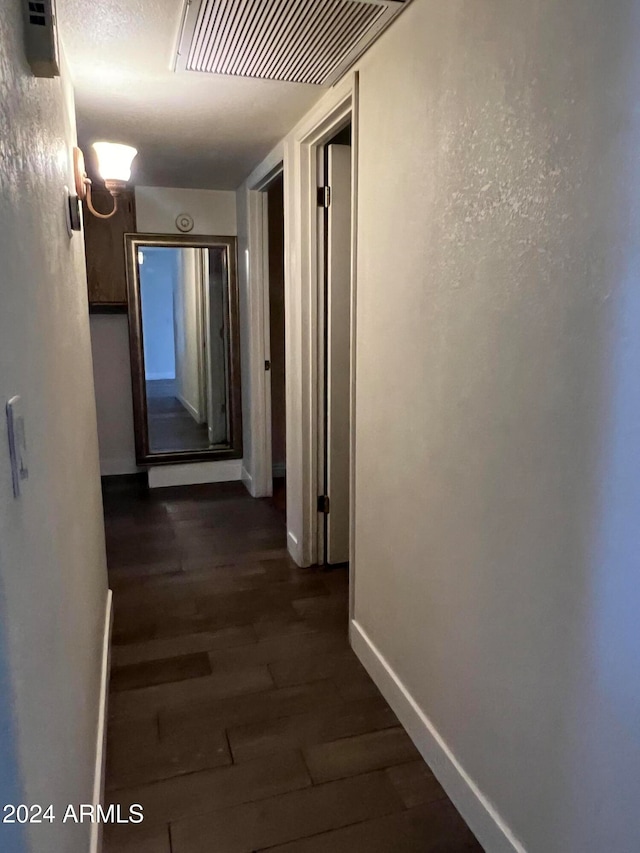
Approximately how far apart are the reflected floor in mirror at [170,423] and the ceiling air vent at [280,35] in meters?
A: 2.71

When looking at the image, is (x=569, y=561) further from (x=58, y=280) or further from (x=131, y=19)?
(x=131, y=19)

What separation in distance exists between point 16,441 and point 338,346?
7.42ft

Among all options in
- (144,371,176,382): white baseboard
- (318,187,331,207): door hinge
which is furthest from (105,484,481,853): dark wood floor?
(318,187,331,207): door hinge

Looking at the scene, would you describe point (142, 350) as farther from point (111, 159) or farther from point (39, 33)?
point (39, 33)

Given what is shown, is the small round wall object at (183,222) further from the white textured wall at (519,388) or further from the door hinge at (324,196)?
the white textured wall at (519,388)

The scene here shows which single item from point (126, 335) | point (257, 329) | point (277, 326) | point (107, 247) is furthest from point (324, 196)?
point (126, 335)

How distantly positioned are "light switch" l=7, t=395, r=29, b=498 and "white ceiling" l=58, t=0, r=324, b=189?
1.42m

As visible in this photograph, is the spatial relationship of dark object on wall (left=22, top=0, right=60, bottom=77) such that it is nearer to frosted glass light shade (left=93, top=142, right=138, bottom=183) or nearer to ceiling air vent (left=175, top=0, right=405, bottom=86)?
ceiling air vent (left=175, top=0, right=405, bottom=86)

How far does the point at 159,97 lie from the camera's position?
240 cm

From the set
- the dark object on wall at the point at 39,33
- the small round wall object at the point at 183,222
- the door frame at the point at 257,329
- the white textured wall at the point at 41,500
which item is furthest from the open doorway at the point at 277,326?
the dark object on wall at the point at 39,33

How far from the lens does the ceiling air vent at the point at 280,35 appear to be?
1.68 metres

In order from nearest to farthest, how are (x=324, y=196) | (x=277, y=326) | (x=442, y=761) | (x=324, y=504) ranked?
(x=442, y=761)
(x=324, y=196)
(x=324, y=504)
(x=277, y=326)

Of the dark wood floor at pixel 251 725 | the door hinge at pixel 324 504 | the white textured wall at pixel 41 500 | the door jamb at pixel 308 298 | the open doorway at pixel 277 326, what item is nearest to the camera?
the white textured wall at pixel 41 500

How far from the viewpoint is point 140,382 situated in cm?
450
